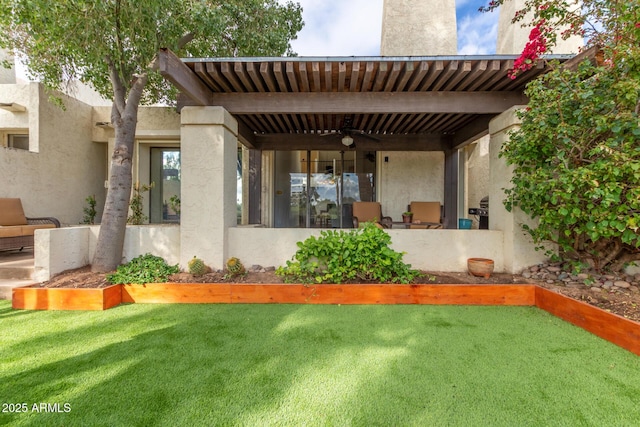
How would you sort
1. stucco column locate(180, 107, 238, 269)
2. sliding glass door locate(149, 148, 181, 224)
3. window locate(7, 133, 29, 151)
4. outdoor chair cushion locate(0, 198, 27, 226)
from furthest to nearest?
sliding glass door locate(149, 148, 181, 224) → window locate(7, 133, 29, 151) → outdoor chair cushion locate(0, 198, 27, 226) → stucco column locate(180, 107, 238, 269)

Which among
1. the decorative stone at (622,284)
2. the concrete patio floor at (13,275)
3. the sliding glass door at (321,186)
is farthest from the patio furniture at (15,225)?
the decorative stone at (622,284)

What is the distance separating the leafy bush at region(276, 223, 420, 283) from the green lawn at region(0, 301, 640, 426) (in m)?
0.65

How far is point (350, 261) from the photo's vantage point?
11.1 ft

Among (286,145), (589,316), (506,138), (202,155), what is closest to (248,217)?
(286,145)

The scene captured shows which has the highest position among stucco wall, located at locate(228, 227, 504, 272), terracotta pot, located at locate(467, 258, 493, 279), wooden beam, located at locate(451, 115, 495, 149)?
wooden beam, located at locate(451, 115, 495, 149)

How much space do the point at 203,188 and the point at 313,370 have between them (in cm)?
299

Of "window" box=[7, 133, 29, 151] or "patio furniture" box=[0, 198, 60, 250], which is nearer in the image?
"patio furniture" box=[0, 198, 60, 250]

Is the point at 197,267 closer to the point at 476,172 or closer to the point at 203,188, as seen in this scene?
the point at 203,188

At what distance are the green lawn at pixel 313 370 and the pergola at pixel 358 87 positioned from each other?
2778 millimetres

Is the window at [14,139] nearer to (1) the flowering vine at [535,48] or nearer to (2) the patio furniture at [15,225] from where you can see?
(2) the patio furniture at [15,225]

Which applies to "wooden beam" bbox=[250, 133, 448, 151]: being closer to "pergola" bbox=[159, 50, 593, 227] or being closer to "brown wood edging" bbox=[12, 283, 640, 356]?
"pergola" bbox=[159, 50, 593, 227]

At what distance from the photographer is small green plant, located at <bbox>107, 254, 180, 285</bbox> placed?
337 cm

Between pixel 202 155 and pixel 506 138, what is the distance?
14.4 ft

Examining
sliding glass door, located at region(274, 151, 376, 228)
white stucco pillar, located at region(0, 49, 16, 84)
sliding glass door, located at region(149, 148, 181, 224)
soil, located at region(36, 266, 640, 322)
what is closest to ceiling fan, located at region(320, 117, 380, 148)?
sliding glass door, located at region(274, 151, 376, 228)
